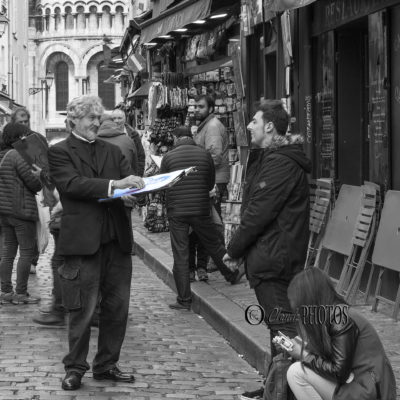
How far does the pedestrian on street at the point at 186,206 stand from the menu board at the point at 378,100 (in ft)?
5.38

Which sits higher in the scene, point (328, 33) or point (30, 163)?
point (328, 33)

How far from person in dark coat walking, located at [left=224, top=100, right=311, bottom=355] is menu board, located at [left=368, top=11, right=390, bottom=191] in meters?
3.68

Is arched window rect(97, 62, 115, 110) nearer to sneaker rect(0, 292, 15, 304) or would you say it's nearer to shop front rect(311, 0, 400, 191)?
shop front rect(311, 0, 400, 191)

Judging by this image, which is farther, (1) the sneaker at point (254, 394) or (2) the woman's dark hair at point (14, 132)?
(2) the woman's dark hair at point (14, 132)

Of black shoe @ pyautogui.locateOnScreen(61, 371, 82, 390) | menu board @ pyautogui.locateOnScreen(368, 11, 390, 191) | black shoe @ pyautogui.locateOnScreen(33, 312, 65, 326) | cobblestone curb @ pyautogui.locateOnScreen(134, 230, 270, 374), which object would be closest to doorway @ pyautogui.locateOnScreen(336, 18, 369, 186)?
menu board @ pyautogui.locateOnScreen(368, 11, 390, 191)

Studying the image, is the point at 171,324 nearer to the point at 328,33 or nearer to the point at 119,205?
the point at 119,205

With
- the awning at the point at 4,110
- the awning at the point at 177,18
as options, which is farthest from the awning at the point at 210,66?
the awning at the point at 4,110

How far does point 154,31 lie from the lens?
16.2 m

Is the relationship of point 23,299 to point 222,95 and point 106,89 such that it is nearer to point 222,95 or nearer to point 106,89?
point 222,95

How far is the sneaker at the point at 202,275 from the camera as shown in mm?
11289

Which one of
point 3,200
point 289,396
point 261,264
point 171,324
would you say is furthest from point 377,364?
point 3,200

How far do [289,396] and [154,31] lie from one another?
39.2 feet

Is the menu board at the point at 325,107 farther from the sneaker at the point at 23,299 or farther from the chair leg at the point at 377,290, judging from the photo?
the sneaker at the point at 23,299

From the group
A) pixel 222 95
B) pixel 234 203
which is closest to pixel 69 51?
pixel 222 95
